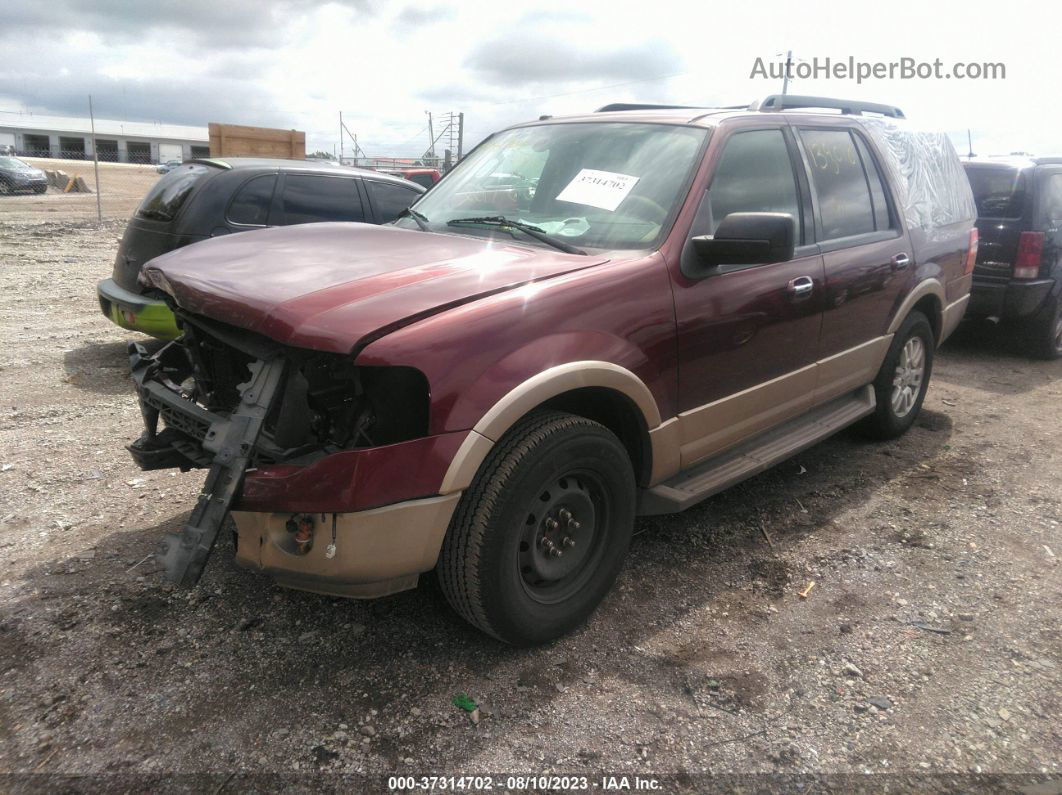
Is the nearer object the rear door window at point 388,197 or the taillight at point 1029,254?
the taillight at point 1029,254

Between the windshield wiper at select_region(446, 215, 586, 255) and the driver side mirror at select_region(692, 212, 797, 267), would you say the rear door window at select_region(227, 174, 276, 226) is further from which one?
the driver side mirror at select_region(692, 212, 797, 267)

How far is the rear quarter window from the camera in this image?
242 inches

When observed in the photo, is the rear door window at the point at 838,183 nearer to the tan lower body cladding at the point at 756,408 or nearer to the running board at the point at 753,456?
the tan lower body cladding at the point at 756,408

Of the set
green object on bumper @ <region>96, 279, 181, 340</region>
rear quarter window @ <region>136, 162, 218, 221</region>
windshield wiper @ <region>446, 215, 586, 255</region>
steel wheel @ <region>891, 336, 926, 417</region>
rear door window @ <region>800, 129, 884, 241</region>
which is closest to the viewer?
windshield wiper @ <region>446, 215, 586, 255</region>

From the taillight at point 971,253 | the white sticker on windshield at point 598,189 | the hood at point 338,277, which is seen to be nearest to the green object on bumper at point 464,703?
the hood at point 338,277

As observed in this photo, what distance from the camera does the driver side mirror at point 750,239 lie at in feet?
9.65

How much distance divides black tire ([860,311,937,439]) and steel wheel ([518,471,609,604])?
8.51 ft

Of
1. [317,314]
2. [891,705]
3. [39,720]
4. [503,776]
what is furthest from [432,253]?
[891,705]

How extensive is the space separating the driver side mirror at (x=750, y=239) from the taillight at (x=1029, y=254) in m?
5.18

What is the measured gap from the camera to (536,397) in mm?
2523

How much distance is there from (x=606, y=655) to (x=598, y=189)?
75.4 inches

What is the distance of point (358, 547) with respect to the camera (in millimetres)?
2324

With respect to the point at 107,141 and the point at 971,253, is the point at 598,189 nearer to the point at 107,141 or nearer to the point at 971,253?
the point at 971,253

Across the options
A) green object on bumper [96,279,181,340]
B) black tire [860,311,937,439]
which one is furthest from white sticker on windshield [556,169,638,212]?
green object on bumper [96,279,181,340]
